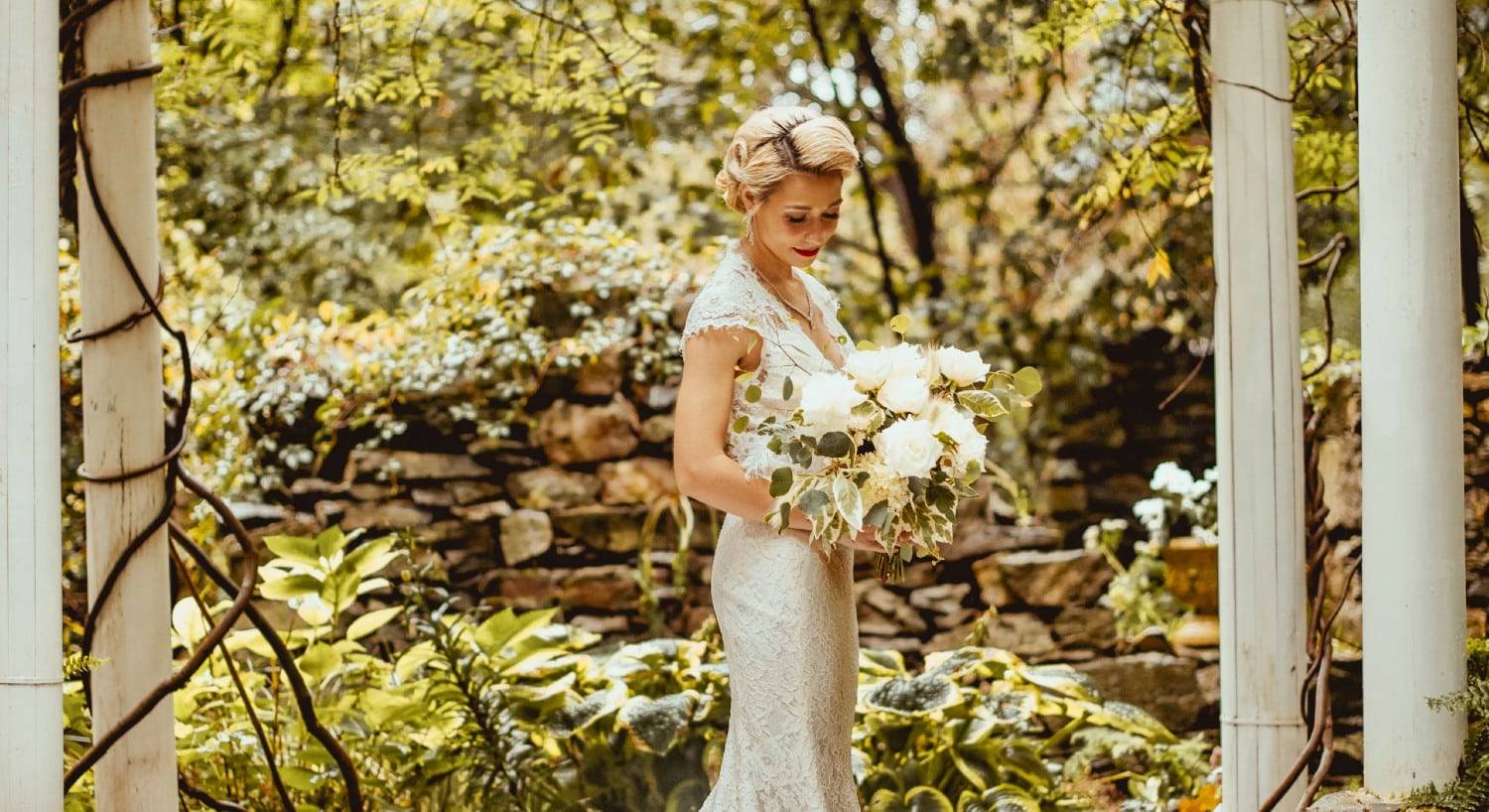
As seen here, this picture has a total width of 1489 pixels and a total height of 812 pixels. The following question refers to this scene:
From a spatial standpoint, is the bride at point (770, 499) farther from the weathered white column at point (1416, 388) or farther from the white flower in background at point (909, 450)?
the weathered white column at point (1416, 388)

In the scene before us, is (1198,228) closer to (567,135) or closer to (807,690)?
(567,135)

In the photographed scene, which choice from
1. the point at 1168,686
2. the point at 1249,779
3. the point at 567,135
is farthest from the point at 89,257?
the point at 567,135

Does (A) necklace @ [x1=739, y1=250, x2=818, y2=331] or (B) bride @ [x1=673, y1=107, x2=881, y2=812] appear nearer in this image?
(B) bride @ [x1=673, y1=107, x2=881, y2=812]

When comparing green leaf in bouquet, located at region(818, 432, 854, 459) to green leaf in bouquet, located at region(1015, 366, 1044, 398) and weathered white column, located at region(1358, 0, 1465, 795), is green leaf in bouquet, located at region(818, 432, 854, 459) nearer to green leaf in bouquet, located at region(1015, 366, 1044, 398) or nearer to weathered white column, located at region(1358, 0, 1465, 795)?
green leaf in bouquet, located at region(1015, 366, 1044, 398)

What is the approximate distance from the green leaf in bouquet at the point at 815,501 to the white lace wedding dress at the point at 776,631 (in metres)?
0.18

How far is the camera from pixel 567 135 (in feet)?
25.1

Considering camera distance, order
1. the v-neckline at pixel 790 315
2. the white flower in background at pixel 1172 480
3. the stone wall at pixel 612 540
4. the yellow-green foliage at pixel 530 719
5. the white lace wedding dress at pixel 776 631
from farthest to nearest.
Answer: the white flower in background at pixel 1172 480, the stone wall at pixel 612 540, the yellow-green foliage at pixel 530 719, the v-neckline at pixel 790 315, the white lace wedding dress at pixel 776 631

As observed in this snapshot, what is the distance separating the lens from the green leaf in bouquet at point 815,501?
1918 mm

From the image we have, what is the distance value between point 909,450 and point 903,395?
0.09 metres

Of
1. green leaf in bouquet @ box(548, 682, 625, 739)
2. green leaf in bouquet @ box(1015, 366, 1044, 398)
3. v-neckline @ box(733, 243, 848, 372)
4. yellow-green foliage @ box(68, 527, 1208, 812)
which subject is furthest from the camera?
green leaf in bouquet @ box(548, 682, 625, 739)

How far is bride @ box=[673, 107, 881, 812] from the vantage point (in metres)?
2.09

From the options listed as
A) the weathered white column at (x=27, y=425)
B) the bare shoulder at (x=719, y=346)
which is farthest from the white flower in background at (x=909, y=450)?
the weathered white column at (x=27, y=425)

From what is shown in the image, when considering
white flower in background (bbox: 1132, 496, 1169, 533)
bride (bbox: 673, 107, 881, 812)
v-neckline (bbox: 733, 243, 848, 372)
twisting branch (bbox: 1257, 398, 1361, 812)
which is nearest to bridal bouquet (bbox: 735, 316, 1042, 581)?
bride (bbox: 673, 107, 881, 812)

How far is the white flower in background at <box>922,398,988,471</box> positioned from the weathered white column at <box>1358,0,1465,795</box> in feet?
2.50
